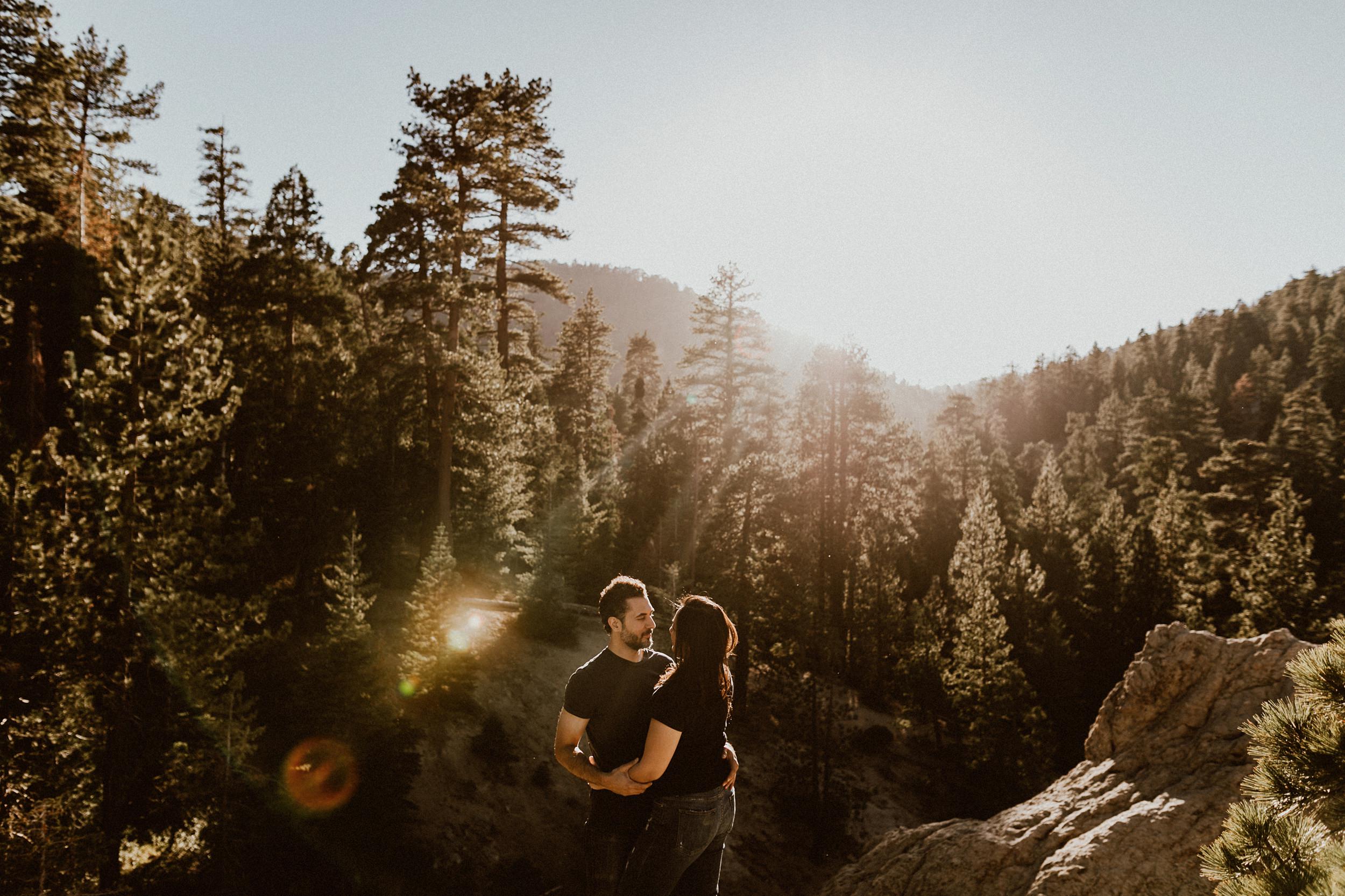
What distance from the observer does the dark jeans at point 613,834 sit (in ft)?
13.2

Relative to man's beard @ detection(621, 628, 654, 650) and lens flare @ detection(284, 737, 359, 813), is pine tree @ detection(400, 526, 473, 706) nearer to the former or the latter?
lens flare @ detection(284, 737, 359, 813)

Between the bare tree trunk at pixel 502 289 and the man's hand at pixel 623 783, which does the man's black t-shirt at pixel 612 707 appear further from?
the bare tree trunk at pixel 502 289

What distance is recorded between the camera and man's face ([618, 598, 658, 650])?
A: 419 cm

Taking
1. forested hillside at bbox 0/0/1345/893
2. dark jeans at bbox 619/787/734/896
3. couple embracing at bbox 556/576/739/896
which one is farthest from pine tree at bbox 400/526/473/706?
dark jeans at bbox 619/787/734/896

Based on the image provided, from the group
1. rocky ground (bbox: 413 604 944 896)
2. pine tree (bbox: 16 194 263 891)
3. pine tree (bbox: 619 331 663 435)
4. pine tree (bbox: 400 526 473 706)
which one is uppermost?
pine tree (bbox: 619 331 663 435)

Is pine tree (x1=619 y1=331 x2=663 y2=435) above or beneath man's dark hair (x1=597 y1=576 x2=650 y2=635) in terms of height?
above

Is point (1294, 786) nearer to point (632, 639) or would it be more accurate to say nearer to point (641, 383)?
point (632, 639)

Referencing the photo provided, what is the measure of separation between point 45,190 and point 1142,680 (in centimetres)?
2681

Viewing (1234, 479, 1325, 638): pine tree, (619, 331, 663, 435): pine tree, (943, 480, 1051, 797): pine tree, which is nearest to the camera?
(943, 480, 1051, 797): pine tree

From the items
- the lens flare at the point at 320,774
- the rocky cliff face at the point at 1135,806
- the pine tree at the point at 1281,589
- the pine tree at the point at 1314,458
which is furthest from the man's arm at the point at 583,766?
the pine tree at the point at 1314,458

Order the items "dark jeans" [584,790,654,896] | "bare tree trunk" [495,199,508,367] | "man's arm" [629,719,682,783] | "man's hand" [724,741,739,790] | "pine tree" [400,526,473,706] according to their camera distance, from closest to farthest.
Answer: "man's arm" [629,719,682,783]
"man's hand" [724,741,739,790]
"dark jeans" [584,790,654,896]
"pine tree" [400,526,473,706]
"bare tree trunk" [495,199,508,367]

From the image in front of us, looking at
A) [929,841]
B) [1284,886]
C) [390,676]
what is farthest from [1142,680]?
[390,676]

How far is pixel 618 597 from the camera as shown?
429cm

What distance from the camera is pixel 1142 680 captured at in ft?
35.7
